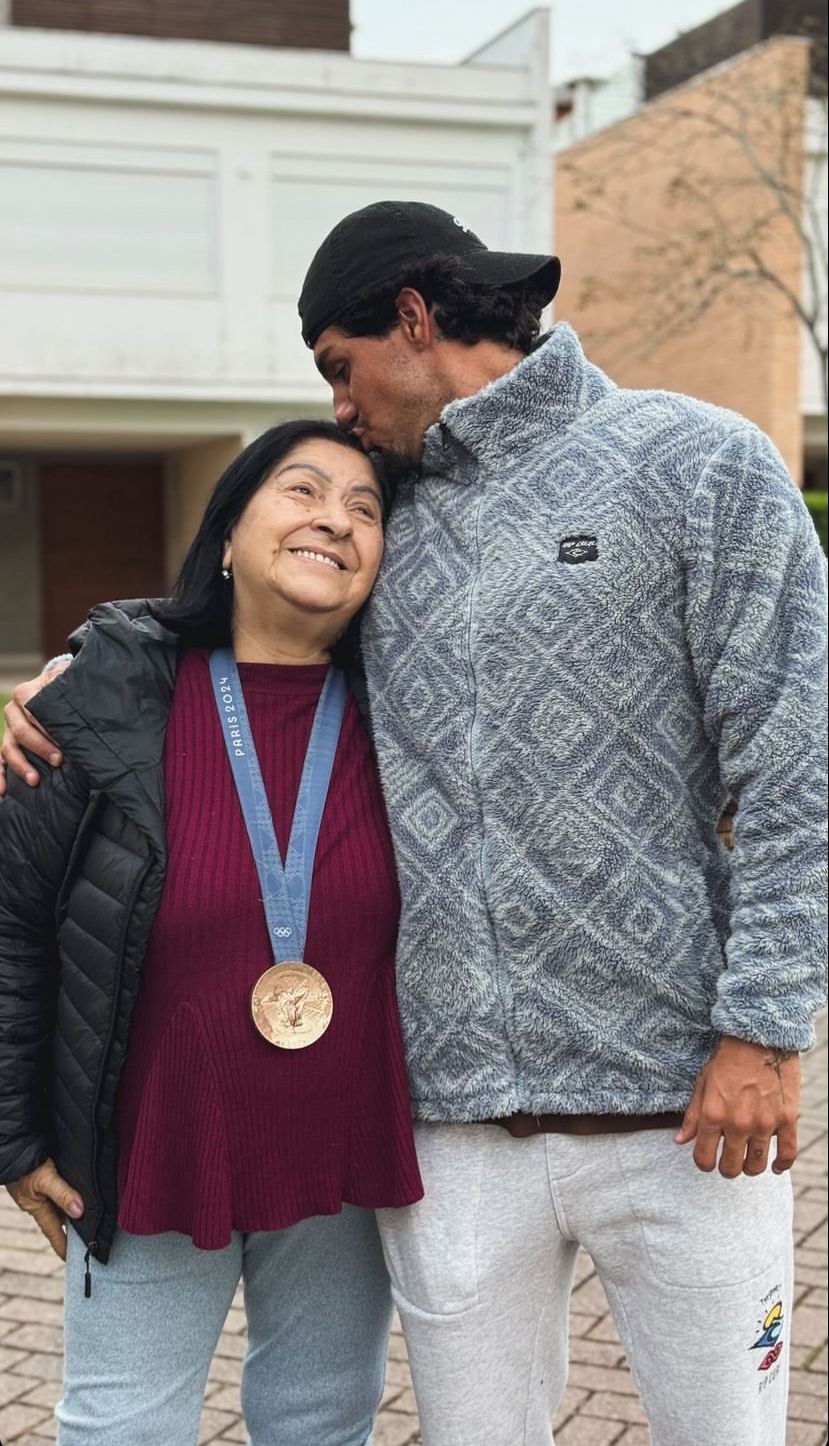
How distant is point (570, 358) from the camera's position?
8.20 feet

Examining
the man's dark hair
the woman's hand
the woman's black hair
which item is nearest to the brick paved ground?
the woman's hand

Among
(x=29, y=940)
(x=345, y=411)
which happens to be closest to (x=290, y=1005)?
(x=29, y=940)

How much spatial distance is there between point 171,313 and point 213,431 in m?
1.70

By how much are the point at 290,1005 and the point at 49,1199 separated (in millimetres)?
543

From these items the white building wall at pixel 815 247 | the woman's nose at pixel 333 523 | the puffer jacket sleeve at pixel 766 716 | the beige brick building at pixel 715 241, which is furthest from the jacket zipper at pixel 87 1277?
the beige brick building at pixel 715 241

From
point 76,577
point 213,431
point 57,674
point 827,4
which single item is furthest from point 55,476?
point 57,674

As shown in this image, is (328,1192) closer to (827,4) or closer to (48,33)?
(48,33)

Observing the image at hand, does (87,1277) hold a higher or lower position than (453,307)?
lower

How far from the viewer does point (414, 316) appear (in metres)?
2.51

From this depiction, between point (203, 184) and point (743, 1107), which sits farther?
point (203, 184)

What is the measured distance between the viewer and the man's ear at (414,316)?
2.50 metres

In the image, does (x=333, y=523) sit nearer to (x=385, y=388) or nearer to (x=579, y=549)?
(x=385, y=388)

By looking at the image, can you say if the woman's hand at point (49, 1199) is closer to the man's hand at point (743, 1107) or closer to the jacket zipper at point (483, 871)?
the jacket zipper at point (483, 871)

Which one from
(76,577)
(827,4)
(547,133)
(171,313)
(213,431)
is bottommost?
(76,577)
